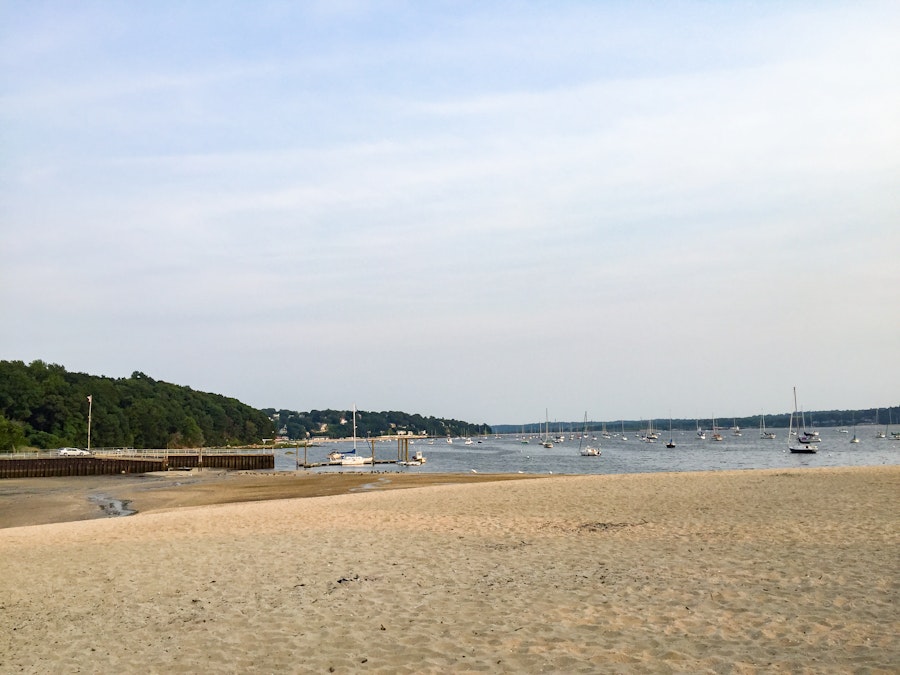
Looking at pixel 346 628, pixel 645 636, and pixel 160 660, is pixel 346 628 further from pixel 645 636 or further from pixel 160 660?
pixel 645 636

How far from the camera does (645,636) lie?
884cm

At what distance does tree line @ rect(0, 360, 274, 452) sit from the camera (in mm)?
110562

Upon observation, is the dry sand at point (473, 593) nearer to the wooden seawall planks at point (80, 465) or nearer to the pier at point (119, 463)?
the wooden seawall planks at point (80, 465)

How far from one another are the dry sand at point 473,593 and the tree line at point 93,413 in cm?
8785

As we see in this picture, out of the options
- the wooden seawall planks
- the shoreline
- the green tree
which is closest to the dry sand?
the shoreline

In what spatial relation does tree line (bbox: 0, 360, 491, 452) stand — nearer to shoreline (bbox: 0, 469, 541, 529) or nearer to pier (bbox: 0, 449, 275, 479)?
pier (bbox: 0, 449, 275, 479)

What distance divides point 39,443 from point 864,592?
11555 cm

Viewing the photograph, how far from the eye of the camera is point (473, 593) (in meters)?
11.4

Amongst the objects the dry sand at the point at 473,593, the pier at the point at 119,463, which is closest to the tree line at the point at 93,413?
the pier at the point at 119,463

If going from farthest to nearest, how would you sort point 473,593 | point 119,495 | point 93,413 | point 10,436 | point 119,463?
point 93,413
point 10,436
point 119,463
point 119,495
point 473,593

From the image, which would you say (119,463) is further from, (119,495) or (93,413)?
(93,413)

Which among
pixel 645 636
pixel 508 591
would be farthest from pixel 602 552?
pixel 645 636

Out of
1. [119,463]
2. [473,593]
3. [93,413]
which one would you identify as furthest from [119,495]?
[93,413]

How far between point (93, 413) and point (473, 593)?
126 metres
